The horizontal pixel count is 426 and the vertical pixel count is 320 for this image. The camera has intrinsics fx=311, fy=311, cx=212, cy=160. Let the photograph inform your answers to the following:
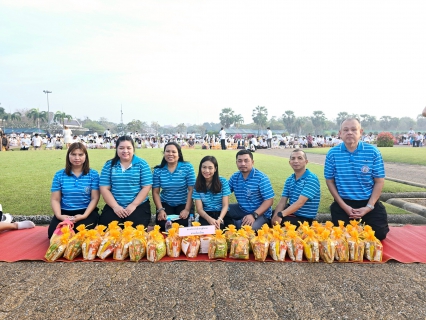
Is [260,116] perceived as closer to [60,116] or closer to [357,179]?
[60,116]

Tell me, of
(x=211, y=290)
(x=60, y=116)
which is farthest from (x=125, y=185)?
(x=60, y=116)

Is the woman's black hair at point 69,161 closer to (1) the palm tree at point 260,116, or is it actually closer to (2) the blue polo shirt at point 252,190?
(2) the blue polo shirt at point 252,190

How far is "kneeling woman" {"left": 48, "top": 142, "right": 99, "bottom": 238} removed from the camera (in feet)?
13.1

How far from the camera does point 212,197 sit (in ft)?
13.6

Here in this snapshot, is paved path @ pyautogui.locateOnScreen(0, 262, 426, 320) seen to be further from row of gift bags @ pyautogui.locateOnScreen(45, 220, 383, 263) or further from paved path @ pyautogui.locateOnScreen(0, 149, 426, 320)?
row of gift bags @ pyautogui.locateOnScreen(45, 220, 383, 263)

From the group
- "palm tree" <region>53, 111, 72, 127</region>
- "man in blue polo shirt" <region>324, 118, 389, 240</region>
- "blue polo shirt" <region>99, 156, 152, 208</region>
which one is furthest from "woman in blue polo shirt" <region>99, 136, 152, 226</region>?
"palm tree" <region>53, 111, 72, 127</region>

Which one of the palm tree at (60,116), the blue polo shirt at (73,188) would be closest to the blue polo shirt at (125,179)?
the blue polo shirt at (73,188)

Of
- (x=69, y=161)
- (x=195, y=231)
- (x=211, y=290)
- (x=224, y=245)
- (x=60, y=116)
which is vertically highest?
(x=60, y=116)

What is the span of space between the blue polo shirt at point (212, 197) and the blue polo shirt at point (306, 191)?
842mm

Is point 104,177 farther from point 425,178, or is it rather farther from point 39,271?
point 425,178

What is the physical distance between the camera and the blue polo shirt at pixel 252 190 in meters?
4.16

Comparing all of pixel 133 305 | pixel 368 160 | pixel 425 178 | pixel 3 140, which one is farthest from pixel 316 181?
pixel 3 140

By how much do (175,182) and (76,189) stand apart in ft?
4.25

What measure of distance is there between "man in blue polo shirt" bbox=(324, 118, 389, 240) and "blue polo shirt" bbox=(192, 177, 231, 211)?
55.5 inches
